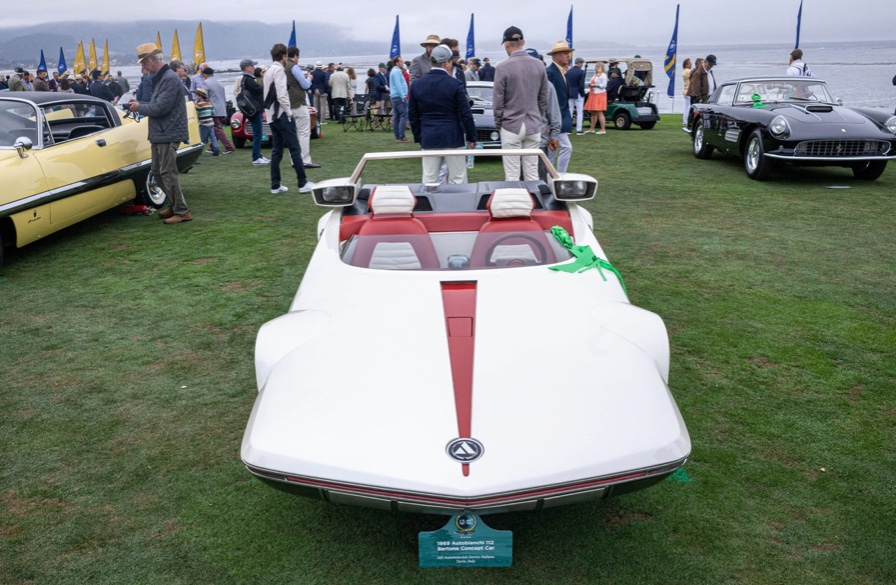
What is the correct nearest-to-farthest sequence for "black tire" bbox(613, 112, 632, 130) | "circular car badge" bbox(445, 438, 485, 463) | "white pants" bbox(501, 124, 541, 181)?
"circular car badge" bbox(445, 438, 485, 463), "white pants" bbox(501, 124, 541, 181), "black tire" bbox(613, 112, 632, 130)

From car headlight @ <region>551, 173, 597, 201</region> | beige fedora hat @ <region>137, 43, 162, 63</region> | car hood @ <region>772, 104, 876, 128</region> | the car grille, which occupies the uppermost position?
beige fedora hat @ <region>137, 43, 162, 63</region>

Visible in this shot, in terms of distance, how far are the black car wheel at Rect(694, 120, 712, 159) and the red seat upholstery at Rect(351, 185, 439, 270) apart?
902 centimetres

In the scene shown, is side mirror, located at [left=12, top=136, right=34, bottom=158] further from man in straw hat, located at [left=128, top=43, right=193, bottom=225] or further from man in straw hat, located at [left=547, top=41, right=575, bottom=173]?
man in straw hat, located at [left=547, top=41, right=575, bottom=173]

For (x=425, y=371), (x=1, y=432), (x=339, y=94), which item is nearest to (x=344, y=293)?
(x=425, y=371)

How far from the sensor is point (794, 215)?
7.89 metres

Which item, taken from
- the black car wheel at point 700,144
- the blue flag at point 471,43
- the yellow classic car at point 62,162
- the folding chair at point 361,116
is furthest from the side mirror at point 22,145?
the blue flag at point 471,43

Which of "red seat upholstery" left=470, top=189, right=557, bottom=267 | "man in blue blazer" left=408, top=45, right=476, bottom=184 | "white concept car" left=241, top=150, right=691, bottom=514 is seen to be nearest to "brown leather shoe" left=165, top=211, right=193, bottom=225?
"man in blue blazer" left=408, top=45, right=476, bottom=184

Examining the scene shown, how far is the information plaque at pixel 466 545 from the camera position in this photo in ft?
→ 7.87

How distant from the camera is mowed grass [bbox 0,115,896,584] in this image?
2658mm

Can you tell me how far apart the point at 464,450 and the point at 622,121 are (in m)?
15.9

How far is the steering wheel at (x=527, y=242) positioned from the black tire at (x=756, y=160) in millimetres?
7142

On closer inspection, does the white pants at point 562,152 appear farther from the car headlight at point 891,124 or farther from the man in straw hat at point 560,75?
the car headlight at point 891,124

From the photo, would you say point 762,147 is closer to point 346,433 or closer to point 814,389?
point 814,389

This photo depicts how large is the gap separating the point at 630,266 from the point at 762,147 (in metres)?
4.60
